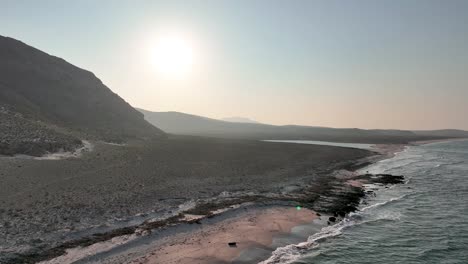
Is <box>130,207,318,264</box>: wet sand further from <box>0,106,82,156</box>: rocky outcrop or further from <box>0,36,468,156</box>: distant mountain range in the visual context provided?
<box>0,36,468,156</box>: distant mountain range

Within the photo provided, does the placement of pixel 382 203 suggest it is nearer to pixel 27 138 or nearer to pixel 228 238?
pixel 228 238

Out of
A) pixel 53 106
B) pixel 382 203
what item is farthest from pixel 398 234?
pixel 53 106

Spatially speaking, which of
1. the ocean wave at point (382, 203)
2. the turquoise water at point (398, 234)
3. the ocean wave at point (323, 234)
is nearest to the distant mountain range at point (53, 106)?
the ocean wave at point (323, 234)

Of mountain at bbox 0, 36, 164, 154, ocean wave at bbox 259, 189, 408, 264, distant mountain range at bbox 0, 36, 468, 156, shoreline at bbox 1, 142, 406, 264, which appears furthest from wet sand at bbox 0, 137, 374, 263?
mountain at bbox 0, 36, 164, 154

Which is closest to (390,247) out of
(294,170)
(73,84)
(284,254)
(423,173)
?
(284,254)

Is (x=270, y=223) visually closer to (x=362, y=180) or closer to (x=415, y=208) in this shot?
(x=415, y=208)

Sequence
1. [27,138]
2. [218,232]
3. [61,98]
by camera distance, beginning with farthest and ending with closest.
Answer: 1. [61,98]
2. [27,138]
3. [218,232]

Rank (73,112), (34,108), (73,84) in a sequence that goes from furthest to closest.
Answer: (73,84)
(73,112)
(34,108)
